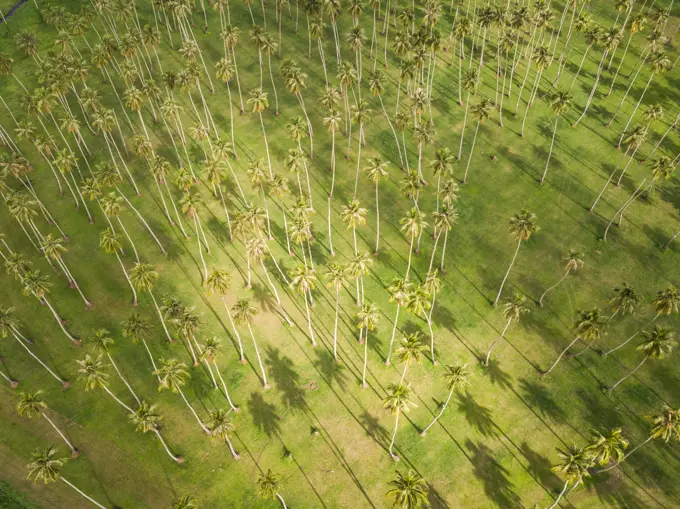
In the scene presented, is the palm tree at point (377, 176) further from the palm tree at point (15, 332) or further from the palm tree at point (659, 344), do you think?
the palm tree at point (15, 332)

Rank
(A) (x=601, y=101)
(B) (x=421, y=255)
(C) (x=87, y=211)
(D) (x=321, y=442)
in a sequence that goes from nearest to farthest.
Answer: (D) (x=321, y=442) → (B) (x=421, y=255) → (C) (x=87, y=211) → (A) (x=601, y=101)

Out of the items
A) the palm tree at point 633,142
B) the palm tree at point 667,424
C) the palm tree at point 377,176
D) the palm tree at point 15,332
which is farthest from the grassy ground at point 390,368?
the palm tree at point 667,424

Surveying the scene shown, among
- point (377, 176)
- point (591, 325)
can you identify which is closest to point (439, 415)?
point (591, 325)

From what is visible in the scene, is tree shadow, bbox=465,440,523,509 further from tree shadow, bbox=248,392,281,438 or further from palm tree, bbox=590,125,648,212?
palm tree, bbox=590,125,648,212

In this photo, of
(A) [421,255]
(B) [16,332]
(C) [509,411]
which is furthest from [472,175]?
(B) [16,332]

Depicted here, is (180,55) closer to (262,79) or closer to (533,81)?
(262,79)

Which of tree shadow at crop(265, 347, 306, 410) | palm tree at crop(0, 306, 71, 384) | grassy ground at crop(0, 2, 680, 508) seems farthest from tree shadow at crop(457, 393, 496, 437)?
palm tree at crop(0, 306, 71, 384)

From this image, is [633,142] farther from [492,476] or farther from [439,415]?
[492,476]
